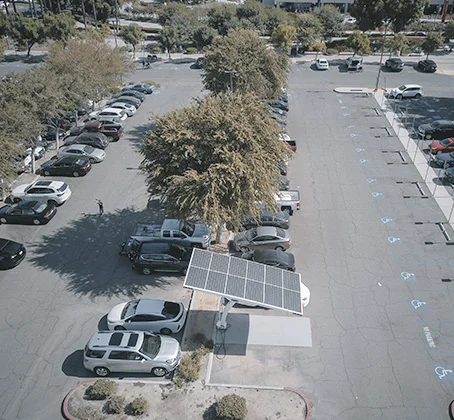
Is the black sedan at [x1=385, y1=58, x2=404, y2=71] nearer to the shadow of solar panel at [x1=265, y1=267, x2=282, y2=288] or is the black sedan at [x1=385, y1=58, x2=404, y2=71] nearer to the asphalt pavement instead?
the asphalt pavement

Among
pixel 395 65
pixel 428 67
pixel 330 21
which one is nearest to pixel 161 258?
pixel 395 65

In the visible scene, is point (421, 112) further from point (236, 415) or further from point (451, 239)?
point (236, 415)

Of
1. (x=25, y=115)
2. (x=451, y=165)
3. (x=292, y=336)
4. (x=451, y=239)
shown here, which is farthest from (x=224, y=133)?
(x=451, y=165)

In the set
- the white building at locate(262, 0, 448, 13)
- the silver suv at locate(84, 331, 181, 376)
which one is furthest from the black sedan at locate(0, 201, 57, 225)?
the white building at locate(262, 0, 448, 13)

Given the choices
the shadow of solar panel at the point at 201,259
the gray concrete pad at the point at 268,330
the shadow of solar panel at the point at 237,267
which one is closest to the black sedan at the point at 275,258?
the gray concrete pad at the point at 268,330

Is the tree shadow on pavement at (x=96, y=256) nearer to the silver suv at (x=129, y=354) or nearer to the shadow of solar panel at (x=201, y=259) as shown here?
the silver suv at (x=129, y=354)

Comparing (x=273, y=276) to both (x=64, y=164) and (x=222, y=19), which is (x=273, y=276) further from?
Result: (x=222, y=19)
